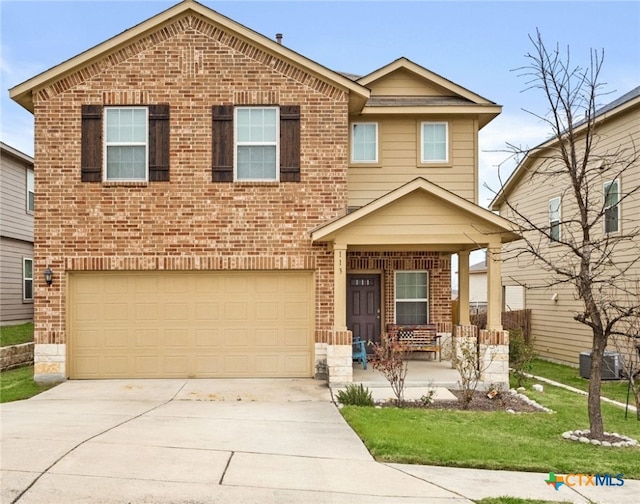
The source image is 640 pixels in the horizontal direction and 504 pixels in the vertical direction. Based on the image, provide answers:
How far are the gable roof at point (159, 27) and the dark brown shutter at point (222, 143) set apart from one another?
1586 millimetres

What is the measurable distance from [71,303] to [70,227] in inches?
63.2

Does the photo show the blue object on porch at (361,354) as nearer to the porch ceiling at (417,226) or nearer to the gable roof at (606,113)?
the porch ceiling at (417,226)

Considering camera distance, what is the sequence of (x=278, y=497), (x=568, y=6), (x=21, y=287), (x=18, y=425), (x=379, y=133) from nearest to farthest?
(x=278, y=497), (x=18, y=425), (x=568, y=6), (x=379, y=133), (x=21, y=287)

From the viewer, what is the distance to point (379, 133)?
15.8m

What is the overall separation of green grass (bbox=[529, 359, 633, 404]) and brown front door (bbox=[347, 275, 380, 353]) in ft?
14.1

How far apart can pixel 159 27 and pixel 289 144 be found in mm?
3706

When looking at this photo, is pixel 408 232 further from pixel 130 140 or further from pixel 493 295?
pixel 130 140

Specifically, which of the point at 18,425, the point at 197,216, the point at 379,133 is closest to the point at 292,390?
A: the point at 197,216

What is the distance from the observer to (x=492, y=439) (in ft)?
28.2

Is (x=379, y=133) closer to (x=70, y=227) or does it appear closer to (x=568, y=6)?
(x=568, y=6)

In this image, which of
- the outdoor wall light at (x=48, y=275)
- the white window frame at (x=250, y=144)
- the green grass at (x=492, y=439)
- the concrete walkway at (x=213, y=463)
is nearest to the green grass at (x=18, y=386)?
the concrete walkway at (x=213, y=463)

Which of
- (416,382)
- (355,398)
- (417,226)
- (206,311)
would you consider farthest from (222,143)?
(416,382)

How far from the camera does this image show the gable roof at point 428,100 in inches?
610

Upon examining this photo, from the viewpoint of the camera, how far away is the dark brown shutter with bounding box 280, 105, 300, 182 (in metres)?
13.5
